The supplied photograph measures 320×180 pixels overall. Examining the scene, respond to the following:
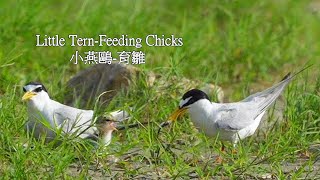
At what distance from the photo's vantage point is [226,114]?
6285 mm

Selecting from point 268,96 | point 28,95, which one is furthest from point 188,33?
point 28,95

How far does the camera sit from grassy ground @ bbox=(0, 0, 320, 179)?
5.72 metres

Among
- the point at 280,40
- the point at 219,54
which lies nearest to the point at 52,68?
the point at 219,54

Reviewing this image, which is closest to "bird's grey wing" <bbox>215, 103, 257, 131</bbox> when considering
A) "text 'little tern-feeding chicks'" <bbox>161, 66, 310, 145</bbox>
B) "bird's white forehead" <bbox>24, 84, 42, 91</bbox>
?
"text 'little tern-feeding chicks'" <bbox>161, 66, 310, 145</bbox>

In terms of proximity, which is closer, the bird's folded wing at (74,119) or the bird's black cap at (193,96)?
the bird's folded wing at (74,119)

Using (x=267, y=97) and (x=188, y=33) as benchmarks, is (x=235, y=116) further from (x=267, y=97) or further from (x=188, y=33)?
(x=188, y=33)

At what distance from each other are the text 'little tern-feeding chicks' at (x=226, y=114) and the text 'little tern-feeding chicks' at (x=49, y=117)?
0.51 metres

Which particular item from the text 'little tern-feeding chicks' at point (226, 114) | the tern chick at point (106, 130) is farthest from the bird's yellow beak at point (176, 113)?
the tern chick at point (106, 130)

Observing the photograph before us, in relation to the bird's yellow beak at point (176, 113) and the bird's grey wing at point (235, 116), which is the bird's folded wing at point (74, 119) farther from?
the bird's grey wing at point (235, 116)

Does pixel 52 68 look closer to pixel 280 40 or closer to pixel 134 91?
pixel 134 91

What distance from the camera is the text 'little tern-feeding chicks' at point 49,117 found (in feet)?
20.0

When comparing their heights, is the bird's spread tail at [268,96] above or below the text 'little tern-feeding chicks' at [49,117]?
above

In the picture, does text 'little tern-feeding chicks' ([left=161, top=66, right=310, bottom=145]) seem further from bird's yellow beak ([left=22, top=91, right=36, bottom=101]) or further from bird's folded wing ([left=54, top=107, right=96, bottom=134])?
bird's yellow beak ([left=22, top=91, right=36, bottom=101])

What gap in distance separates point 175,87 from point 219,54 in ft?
4.55
